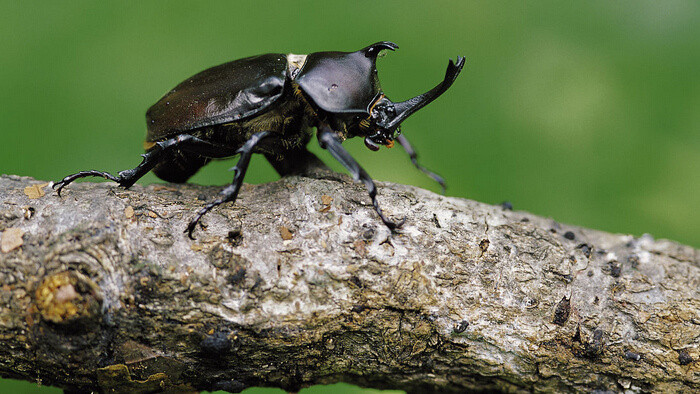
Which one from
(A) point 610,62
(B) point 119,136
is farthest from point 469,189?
(B) point 119,136

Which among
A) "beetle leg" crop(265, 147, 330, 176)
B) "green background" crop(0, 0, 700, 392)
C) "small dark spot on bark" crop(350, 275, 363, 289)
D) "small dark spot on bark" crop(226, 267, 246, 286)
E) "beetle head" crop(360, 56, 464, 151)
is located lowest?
"small dark spot on bark" crop(226, 267, 246, 286)

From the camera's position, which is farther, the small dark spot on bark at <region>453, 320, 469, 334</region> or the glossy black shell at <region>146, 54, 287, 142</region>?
the glossy black shell at <region>146, 54, 287, 142</region>

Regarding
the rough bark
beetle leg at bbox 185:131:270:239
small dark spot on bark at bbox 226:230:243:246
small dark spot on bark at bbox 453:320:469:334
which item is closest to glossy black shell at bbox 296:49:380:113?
beetle leg at bbox 185:131:270:239

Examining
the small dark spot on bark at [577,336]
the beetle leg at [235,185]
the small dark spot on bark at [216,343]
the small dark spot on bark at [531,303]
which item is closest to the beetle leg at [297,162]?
the beetle leg at [235,185]

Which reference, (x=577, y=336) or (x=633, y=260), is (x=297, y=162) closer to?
(x=577, y=336)

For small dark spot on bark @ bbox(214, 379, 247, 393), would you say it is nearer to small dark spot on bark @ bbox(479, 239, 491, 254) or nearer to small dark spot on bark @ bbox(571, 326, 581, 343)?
small dark spot on bark @ bbox(479, 239, 491, 254)

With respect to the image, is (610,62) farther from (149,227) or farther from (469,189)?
(149,227)

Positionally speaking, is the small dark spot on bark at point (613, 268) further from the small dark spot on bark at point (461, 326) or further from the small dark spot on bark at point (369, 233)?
the small dark spot on bark at point (369, 233)
